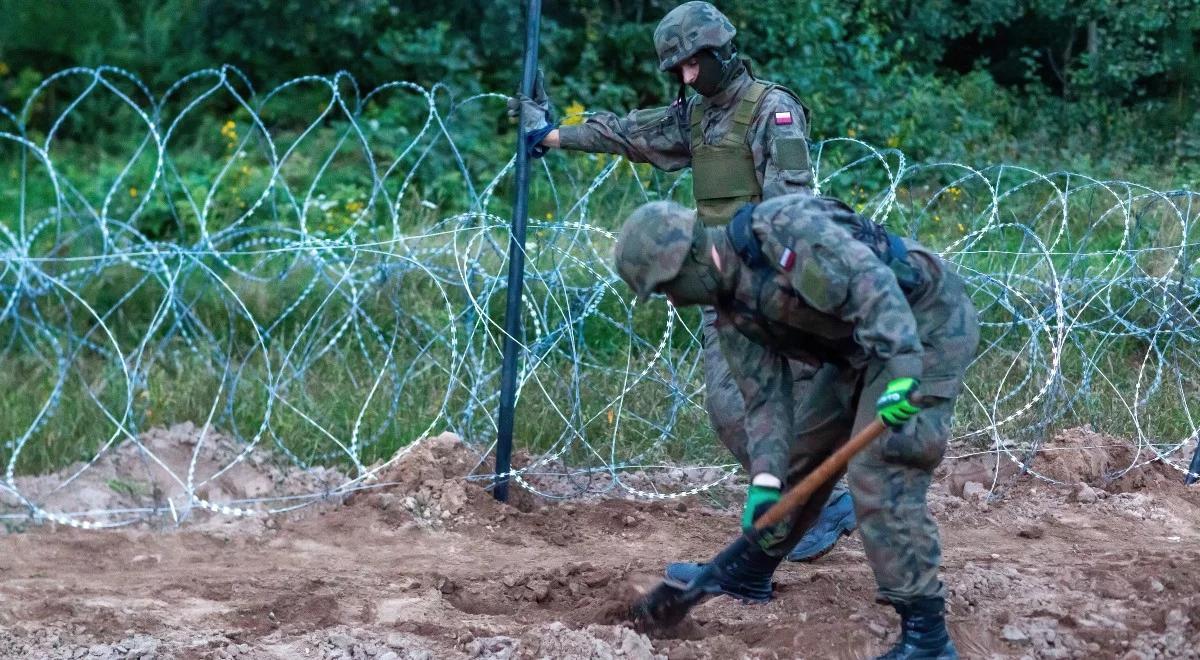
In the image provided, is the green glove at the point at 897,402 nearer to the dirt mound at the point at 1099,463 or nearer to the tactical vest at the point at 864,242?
the tactical vest at the point at 864,242

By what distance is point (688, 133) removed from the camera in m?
4.98

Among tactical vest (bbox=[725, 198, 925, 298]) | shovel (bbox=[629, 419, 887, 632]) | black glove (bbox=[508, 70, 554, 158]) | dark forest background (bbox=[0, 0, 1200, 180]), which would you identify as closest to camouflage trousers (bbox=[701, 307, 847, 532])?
shovel (bbox=[629, 419, 887, 632])

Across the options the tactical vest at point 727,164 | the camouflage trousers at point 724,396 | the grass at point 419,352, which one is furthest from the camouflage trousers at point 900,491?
the grass at point 419,352

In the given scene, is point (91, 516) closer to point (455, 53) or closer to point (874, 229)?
point (874, 229)

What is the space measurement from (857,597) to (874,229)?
1.41 m

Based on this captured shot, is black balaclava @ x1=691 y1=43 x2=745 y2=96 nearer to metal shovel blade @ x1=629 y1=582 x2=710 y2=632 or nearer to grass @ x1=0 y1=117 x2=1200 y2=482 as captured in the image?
grass @ x1=0 y1=117 x2=1200 y2=482

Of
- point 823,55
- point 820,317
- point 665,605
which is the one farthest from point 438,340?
point 823,55

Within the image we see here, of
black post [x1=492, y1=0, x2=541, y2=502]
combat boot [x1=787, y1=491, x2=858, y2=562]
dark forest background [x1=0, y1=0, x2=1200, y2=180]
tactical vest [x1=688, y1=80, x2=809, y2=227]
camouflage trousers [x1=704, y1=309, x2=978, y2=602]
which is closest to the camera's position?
camouflage trousers [x1=704, y1=309, x2=978, y2=602]

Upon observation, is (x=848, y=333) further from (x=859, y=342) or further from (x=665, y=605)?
(x=665, y=605)

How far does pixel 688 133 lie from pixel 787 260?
1473mm

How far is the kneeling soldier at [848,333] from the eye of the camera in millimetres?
3543

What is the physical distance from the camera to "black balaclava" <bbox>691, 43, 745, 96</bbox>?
4691mm

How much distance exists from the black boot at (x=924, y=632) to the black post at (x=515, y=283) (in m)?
2.01

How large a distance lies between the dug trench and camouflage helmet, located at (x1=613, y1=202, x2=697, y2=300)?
3.59 feet
